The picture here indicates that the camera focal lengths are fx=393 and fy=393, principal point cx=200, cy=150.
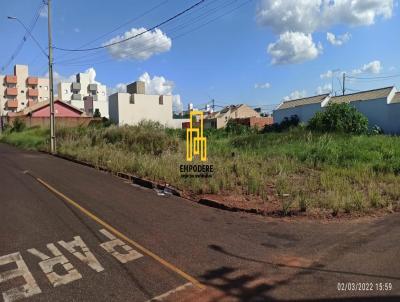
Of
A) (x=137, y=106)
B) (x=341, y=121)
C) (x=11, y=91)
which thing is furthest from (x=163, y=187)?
(x=11, y=91)

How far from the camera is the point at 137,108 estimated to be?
59.6 meters

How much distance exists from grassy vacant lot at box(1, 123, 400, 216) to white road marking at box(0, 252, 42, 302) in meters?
5.59

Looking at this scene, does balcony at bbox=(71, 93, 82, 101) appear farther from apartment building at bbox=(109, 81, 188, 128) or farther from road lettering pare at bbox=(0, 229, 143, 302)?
road lettering pare at bbox=(0, 229, 143, 302)

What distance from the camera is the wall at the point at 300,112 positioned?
46.9 meters

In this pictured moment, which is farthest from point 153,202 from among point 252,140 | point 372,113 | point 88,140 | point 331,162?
point 372,113

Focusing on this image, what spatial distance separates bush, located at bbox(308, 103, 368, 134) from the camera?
29750mm

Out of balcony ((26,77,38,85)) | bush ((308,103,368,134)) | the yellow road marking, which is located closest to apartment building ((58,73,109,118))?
balcony ((26,77,38,85))

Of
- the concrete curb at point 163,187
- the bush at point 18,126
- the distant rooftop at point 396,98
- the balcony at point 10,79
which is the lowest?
the concrete curb at point 163,187

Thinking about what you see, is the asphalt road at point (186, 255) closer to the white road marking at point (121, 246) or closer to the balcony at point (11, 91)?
the white road marking at point (121, 246)

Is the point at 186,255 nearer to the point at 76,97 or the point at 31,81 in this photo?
the point at 31,81

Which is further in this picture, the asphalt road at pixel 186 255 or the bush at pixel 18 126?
the bush at pixel 18 126

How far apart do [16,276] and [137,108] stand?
55.0 metres

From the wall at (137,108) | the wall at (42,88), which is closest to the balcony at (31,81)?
the wall at (42,88)

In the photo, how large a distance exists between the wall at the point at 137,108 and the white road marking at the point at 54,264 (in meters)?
48.3
